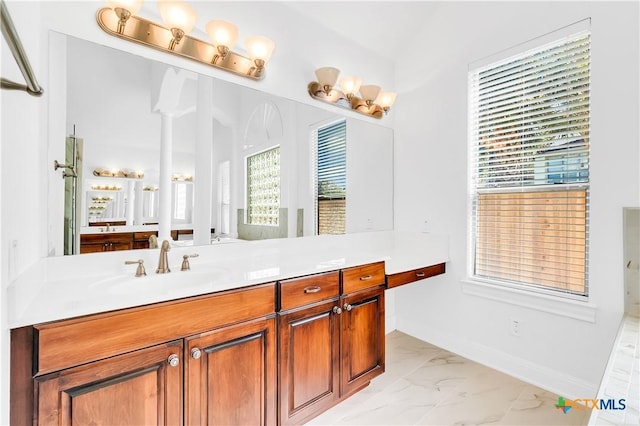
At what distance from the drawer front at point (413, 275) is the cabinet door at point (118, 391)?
1.42 meters

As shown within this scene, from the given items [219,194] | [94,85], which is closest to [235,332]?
[219,194]

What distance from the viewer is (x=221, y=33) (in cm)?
183

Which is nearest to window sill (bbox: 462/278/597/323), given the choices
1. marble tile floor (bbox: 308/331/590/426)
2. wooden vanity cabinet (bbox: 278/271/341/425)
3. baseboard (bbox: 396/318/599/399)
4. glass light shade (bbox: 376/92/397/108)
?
baseboard (bbox: 396/318/599/399)

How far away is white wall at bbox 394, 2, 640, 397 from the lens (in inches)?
72.5

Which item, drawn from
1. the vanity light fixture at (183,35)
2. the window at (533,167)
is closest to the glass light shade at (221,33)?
the vanity light fixture at (183,35)

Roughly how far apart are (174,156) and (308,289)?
42.2 inches

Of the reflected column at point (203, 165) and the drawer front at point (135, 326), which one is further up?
Result: the reflected column at point (203, 165)

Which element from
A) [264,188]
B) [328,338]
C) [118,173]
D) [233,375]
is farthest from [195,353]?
[264,188]

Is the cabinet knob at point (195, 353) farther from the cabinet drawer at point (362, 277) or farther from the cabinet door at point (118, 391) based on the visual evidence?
the cabinet drawer at point (362, 277)

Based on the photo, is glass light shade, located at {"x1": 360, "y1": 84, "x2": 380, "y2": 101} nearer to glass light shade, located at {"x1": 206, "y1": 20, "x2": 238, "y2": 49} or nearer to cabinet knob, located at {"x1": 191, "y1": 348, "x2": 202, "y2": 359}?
glass light shade, located at {"x1": 206, "y1": 20, "x2": 238, "y2": 49}

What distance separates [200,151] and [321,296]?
1.12 metres

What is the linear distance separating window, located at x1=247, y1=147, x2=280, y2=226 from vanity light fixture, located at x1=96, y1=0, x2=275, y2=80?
0.55 meters

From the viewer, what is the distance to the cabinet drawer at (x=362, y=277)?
1.87m

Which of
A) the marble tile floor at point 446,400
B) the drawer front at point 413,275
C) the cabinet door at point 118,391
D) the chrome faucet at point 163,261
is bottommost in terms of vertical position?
the marble tile floor at point 446,400
